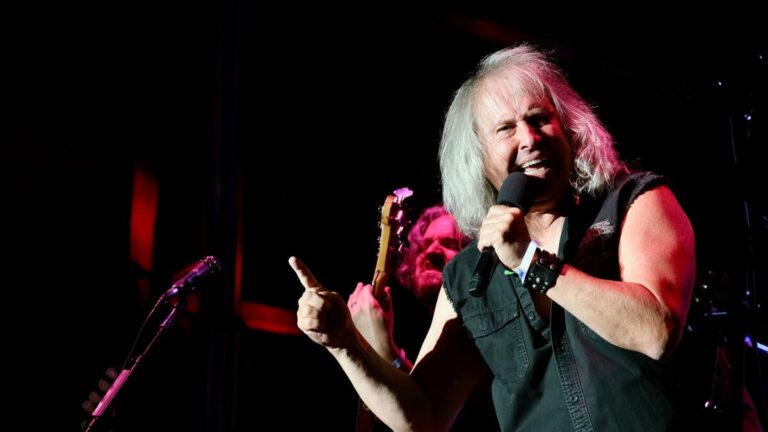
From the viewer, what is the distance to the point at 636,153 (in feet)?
12.4

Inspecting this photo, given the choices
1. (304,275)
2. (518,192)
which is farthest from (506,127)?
(304,275)

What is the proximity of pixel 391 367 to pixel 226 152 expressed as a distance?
7.26ft

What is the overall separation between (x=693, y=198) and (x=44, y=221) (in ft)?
11.5

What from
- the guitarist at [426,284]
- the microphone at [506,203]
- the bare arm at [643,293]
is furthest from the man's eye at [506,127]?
the guitarist at [426,284]

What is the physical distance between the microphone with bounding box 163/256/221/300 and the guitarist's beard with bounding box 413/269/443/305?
1490 mm

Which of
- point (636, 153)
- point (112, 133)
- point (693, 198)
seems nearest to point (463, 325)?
point (693, 198)

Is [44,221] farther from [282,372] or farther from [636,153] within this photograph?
[636,153]

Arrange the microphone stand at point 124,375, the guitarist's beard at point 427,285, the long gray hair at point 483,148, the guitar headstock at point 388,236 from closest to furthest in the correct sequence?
1. the long gray hair at point 483,148
2. the microphone stand at point 124,375
3. the guitar headstock at point 388,236
4. the guitarist's beard at point 427,285

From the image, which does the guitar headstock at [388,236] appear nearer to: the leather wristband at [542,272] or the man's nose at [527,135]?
the man's nose at [527,135]

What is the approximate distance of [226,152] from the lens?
4.23m

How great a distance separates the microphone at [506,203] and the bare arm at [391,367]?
1.60ft

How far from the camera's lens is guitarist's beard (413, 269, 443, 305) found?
3998 mm

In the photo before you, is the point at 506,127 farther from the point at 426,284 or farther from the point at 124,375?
the point at 426,284

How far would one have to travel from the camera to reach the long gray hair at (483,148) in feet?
7.62
